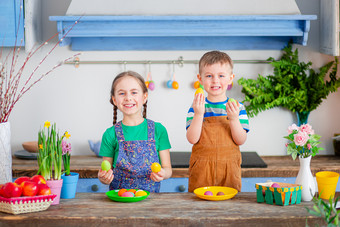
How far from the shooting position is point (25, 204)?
1699 mm

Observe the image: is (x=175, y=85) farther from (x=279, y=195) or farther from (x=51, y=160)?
(x=279, y=195)

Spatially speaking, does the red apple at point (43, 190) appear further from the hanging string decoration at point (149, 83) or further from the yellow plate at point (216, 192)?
the hanging string decoration at point (149, 83)

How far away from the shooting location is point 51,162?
75.1 inches

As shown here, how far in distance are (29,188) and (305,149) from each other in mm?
1073

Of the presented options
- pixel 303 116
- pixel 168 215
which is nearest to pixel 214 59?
pixel 168 215

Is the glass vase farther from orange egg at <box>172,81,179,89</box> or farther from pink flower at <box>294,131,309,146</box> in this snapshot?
pink flower at <box>294,131,309,146</box>

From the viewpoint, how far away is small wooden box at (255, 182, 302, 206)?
5.81 feet

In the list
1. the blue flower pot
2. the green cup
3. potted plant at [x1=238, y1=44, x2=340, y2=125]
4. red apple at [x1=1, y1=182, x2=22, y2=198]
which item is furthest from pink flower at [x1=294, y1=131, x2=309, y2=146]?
potted plant at [x1=238, y1=44, x2=340, y2=125]

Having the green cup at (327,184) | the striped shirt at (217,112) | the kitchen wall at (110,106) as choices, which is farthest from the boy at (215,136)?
the kitchen wall at (110,106)

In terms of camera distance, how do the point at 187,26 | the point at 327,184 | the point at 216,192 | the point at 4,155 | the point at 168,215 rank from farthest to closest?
the point at 187,26, the point at 4,155, the point at 216,192, the point at 327,184, the point at 168,215

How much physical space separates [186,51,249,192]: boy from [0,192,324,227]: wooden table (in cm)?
34

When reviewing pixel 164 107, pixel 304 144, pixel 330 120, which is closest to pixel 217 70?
pixel 304 144

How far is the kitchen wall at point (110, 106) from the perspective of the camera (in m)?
3.44

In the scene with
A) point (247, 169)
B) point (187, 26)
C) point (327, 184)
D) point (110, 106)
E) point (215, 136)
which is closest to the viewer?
point (327, 184)
